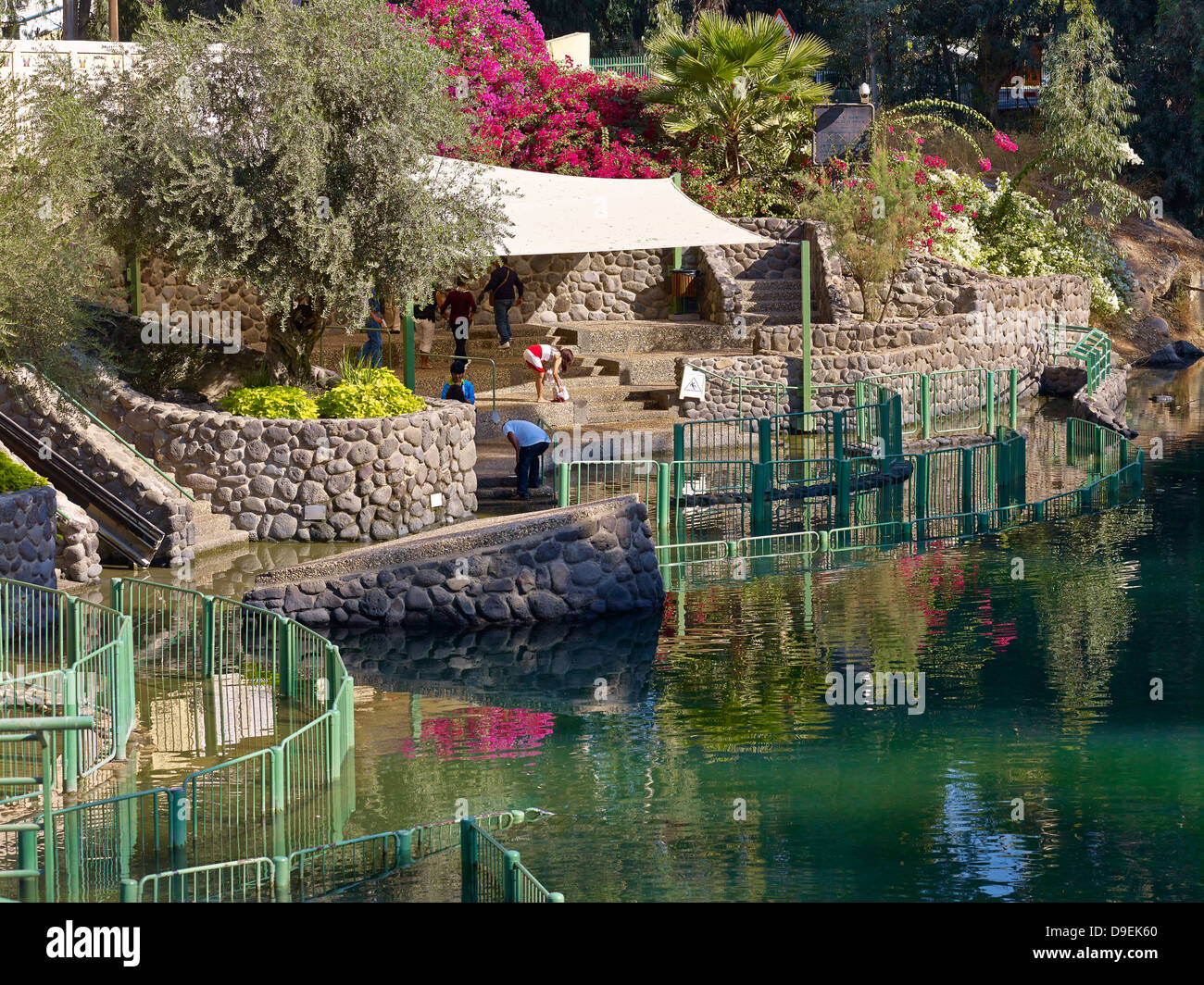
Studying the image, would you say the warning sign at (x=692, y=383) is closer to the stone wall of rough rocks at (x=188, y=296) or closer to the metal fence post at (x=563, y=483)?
the stone wall of rough rocks at (x=188, y=296)

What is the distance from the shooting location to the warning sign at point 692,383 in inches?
961

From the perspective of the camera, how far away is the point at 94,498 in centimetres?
1675

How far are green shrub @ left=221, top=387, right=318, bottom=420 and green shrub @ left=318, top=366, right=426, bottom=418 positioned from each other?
22 cm

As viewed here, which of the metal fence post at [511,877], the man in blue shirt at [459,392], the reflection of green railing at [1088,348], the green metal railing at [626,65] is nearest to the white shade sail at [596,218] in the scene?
the man in blue shirt at [459,392]

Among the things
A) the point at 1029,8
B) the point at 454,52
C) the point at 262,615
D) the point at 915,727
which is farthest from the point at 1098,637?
the point at 1029,8

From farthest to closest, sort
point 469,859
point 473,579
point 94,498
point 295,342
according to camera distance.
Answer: point 295,342 → point 94,498 → point 473,579 → point 469,859

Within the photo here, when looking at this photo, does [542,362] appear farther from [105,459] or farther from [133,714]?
[133,714]

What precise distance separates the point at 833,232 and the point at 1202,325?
15.3 m

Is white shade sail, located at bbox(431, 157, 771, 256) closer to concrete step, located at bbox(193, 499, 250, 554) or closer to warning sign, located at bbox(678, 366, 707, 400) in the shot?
warning sign, located at bbox(678, 366, 707, 400)

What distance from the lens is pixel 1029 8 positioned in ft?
135

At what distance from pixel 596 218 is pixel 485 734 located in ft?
41.2

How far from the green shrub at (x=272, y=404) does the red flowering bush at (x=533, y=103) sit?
1362 centimetres

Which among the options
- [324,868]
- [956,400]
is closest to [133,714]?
[324,868]
